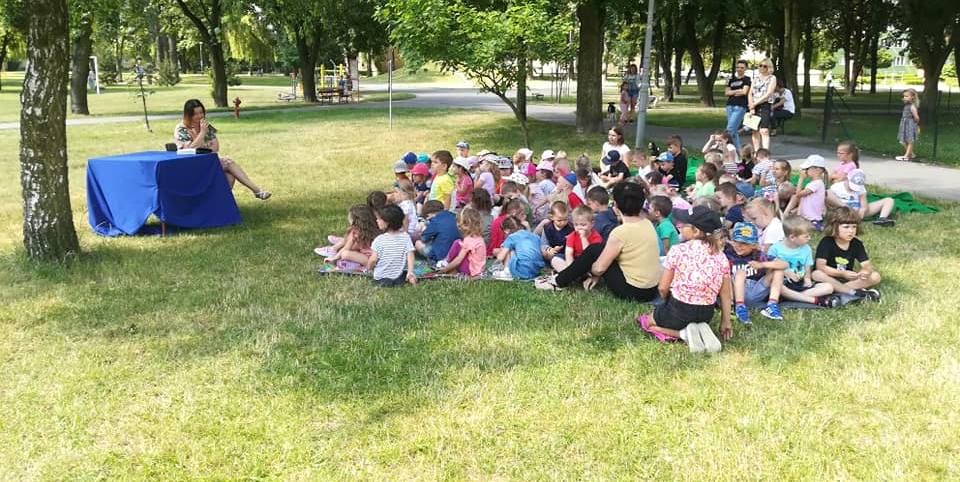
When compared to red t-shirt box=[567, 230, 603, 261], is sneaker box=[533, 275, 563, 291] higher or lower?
lower

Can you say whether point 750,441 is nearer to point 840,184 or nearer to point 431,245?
point 431,245

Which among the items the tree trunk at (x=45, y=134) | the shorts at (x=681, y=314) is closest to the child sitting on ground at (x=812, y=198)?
the shorts at (x=681, y=314)

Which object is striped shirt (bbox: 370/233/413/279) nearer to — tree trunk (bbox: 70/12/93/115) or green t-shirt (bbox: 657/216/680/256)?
green t-shirt (bbox: 657/216/680/256)

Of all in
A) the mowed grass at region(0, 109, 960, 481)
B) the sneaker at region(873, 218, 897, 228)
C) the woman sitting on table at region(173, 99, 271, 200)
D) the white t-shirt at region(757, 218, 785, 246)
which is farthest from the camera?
the woman sitting on table at region(173, 99, 271, 200)

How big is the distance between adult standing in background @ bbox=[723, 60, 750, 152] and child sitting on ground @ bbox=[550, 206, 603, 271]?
7.96 metres

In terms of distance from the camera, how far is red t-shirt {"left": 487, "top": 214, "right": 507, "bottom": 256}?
25.7 feet

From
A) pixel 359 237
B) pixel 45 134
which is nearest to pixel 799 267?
pixel 359 237

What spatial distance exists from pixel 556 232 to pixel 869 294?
2.92 m


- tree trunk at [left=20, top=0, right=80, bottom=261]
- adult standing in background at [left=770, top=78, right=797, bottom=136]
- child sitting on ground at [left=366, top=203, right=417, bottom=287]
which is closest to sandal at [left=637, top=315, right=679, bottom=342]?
child sitting on ground at [left=366, top=203, right=417, bottom=287]

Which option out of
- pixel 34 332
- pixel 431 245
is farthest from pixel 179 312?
pixel 431 245

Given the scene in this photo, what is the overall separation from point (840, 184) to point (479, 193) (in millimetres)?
4744

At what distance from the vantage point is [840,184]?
9250 millimetres

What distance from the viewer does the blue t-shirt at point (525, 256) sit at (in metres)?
7.14

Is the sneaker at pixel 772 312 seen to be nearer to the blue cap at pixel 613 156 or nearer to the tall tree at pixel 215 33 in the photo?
the blue cap at pixel 613 156
